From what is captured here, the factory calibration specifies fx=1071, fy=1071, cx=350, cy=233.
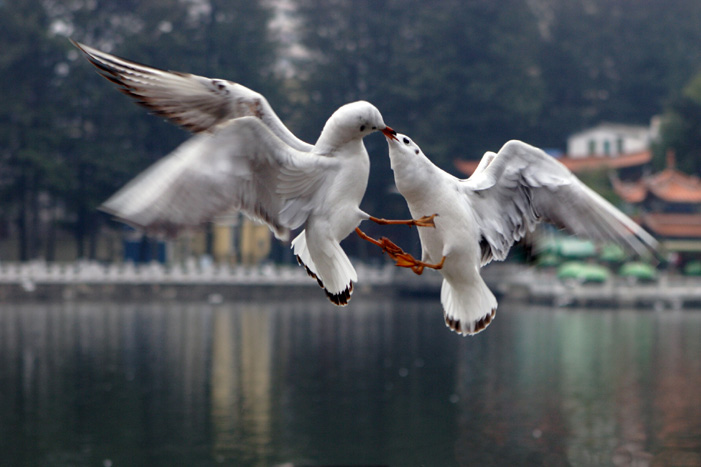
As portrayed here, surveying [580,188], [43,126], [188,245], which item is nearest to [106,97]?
[43,126]

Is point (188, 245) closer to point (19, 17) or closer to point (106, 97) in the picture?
point (106, 97)

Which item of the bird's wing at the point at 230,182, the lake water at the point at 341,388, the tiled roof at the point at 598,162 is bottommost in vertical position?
the lake water at the point at 341,388

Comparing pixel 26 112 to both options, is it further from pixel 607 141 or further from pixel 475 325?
pixel 475 325

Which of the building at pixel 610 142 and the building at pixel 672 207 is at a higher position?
the building at pixel 610 142

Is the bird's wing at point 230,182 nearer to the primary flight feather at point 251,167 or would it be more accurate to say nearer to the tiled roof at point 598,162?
the primary flight feather at point 251,167

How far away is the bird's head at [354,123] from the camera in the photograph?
281 cm

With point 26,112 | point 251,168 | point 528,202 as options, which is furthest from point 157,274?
point 251,168

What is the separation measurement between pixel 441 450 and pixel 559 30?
35065mm

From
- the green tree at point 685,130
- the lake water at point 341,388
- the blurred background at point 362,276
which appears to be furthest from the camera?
the green tree at point 685,130

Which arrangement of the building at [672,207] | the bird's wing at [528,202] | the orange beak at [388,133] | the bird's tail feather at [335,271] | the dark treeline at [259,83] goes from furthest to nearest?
the dark treeline at [259,83] → the building at [672,207] → the bird's wing at [528,202] → the bird's tail feather at [335,271] → the orange beak at [388,133]

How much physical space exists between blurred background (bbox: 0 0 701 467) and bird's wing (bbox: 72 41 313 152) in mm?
13491

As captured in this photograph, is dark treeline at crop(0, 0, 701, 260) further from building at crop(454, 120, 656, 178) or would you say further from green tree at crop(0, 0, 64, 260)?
building at crop(454, 120, 656, 178)

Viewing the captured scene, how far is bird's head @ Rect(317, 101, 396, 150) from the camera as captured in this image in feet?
9.21

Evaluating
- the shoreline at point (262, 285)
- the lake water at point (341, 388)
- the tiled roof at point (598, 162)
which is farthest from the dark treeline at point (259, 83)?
the lake water at point (341, 388)
